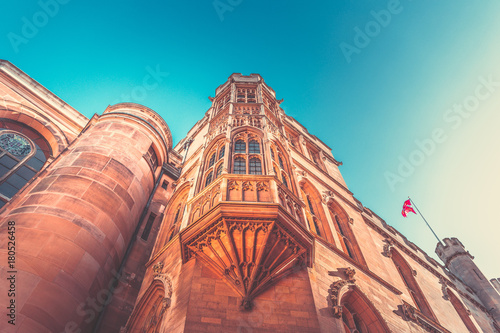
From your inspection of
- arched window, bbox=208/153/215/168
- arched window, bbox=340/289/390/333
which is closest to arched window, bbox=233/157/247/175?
arched window, bbox=208/153/215/168

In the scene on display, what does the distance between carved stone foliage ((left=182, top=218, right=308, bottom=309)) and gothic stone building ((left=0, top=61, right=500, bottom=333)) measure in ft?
0.10

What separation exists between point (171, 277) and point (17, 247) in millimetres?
3953

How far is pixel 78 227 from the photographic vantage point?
366 inches

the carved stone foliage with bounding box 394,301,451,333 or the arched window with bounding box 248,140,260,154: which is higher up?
the arched window with bounding box 248,140,260,154

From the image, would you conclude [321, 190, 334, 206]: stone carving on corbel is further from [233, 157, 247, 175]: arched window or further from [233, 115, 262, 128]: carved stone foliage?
[233, 157, 247, 175]: arched window

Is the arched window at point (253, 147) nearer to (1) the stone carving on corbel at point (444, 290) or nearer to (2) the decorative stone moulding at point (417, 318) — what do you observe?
(2) the decorative stone moulding at point (417, 318)

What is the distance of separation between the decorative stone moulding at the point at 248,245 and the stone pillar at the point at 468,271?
2791 centimetres

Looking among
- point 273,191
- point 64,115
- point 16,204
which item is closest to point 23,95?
point 64,115

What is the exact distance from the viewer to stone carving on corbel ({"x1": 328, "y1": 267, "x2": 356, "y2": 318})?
314 inches

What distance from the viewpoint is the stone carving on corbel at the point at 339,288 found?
314 inches

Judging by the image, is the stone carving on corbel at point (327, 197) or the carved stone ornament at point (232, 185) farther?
the stone carving on corbel at point (327, 197)

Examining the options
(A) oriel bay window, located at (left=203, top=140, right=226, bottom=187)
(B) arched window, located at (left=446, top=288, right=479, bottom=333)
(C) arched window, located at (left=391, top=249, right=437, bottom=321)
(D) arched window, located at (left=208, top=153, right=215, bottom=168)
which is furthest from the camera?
(B) arched window, located at (left=446, top=288, right=479, bottom=333)

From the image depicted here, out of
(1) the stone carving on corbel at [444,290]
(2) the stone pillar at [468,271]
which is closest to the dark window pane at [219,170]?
(1) the stone carving on corbel at [444,290]

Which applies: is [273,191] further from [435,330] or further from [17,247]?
[435,330]
